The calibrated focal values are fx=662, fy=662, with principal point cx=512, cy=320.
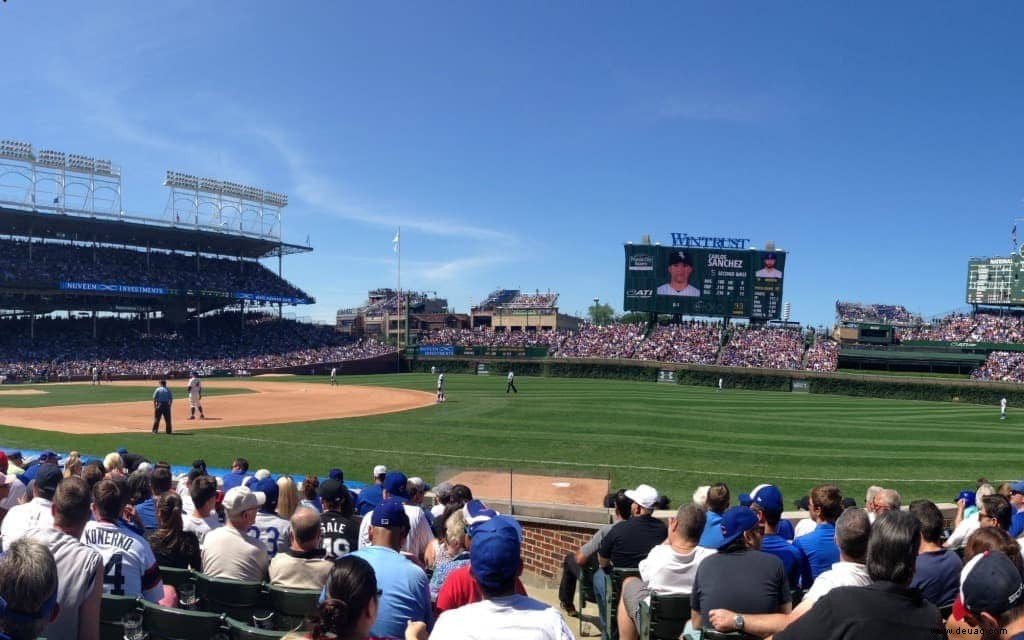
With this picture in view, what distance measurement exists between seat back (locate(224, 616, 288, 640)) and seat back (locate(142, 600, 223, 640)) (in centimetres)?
10

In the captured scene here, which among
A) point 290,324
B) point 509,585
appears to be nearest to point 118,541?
point 509,585

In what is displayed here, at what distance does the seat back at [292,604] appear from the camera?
15.6ft

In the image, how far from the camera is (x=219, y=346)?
214ft

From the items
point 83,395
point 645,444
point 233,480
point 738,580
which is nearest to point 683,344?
point 645,444

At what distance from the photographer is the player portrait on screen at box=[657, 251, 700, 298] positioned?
59750mm

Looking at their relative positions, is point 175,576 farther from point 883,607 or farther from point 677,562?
point 883,607

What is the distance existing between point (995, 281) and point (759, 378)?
4794cm

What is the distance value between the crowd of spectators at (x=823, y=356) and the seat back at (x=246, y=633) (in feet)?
183

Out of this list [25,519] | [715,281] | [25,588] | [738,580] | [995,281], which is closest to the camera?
[25,588]

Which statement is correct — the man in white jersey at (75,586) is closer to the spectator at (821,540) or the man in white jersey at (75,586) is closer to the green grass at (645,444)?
the spectator at (821,540)

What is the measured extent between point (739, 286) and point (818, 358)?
29.7 feet

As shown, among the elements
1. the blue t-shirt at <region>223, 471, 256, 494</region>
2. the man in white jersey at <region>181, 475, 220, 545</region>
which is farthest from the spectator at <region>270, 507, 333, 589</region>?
the blue t-shirt at <region>223, 471, 256, 494</region>

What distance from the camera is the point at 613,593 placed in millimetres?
5973

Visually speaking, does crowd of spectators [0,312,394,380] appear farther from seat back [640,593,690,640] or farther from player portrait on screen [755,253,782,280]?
seat back [640,593,690,640]
